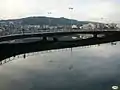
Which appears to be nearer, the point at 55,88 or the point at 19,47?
the point at 55,88

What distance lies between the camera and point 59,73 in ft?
149

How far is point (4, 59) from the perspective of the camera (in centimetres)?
5616

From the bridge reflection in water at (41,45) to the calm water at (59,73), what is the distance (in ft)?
10.1

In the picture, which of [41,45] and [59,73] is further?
[41,45]

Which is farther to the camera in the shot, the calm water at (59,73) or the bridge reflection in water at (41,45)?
the bridge reflection in water at (41,45)

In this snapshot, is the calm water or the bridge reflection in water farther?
the bridge reflection in water

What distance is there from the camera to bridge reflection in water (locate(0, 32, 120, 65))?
59884mm

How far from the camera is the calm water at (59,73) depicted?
36438 mm

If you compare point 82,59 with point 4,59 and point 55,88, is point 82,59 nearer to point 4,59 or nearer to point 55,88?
point 4,59

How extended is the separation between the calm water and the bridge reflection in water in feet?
10.1

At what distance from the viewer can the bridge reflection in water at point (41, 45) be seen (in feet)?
196

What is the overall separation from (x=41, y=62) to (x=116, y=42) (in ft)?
133

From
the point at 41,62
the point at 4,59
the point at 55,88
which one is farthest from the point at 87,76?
the point at 4,59

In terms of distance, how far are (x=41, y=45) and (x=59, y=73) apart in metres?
29.7
